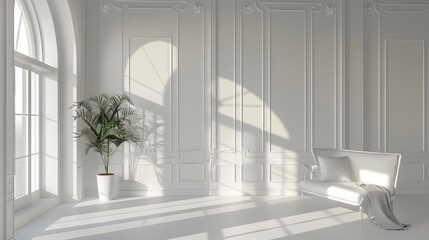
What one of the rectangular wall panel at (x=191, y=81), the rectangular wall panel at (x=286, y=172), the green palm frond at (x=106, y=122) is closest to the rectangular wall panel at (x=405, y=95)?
the rectangular wall panel at (x=286, y=172)

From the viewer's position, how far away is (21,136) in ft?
19.6

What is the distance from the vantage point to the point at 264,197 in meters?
7.45

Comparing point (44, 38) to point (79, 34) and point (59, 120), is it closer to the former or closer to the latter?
point (79, 34)

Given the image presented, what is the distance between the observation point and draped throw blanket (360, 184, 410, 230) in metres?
5.26

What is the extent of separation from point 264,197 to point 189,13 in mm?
3628

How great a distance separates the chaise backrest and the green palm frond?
3330 mm

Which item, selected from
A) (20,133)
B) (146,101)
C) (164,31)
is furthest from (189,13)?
(20,133)

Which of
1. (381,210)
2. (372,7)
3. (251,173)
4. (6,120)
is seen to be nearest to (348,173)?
(381,210)

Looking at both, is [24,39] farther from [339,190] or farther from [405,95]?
[405,95]

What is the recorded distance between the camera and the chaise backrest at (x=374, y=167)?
240 inches

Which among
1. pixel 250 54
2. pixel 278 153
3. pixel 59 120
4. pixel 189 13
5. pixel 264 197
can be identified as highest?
pixel 189 13

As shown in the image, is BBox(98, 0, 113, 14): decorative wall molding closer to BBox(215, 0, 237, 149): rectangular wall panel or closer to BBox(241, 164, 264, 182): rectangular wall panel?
BBox(215, 0, 237, 149): rectangular wall panel

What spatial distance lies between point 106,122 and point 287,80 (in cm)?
336

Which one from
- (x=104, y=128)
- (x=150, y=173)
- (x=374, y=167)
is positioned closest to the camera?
(x=374, y=167)
